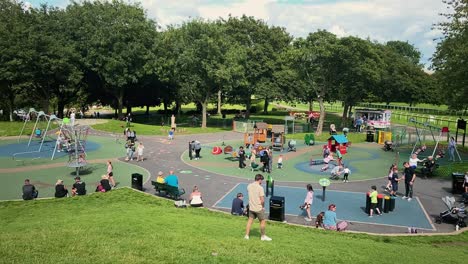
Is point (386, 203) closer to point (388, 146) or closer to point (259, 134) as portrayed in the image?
point (388, 146)

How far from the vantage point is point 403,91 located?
83938mm

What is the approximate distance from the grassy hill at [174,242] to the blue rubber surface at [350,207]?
2.71 m

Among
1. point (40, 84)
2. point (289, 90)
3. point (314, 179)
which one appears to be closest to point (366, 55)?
point (289, 90)

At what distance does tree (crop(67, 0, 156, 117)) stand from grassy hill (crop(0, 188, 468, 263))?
→ 3665 centimetres

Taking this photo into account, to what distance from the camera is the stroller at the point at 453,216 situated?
18.1m

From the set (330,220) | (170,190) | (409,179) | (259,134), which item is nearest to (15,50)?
(259,134)

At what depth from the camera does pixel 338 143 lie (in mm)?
34438

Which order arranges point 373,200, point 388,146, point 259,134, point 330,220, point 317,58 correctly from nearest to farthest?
1. point 330,220
2. point 373,200
3. point 388,146
4. point 259,134
5. point 317,58

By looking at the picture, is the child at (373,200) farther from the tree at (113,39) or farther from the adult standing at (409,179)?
the tree at (113,39)

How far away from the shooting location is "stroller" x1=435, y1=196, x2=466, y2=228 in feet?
59.3

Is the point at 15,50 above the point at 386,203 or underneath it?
above

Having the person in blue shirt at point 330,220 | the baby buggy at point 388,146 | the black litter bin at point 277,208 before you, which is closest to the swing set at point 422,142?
the baby buggy at point 388,146

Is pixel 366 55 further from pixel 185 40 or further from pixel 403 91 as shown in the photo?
pixel 403 91

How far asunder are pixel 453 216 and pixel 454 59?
1738cm
